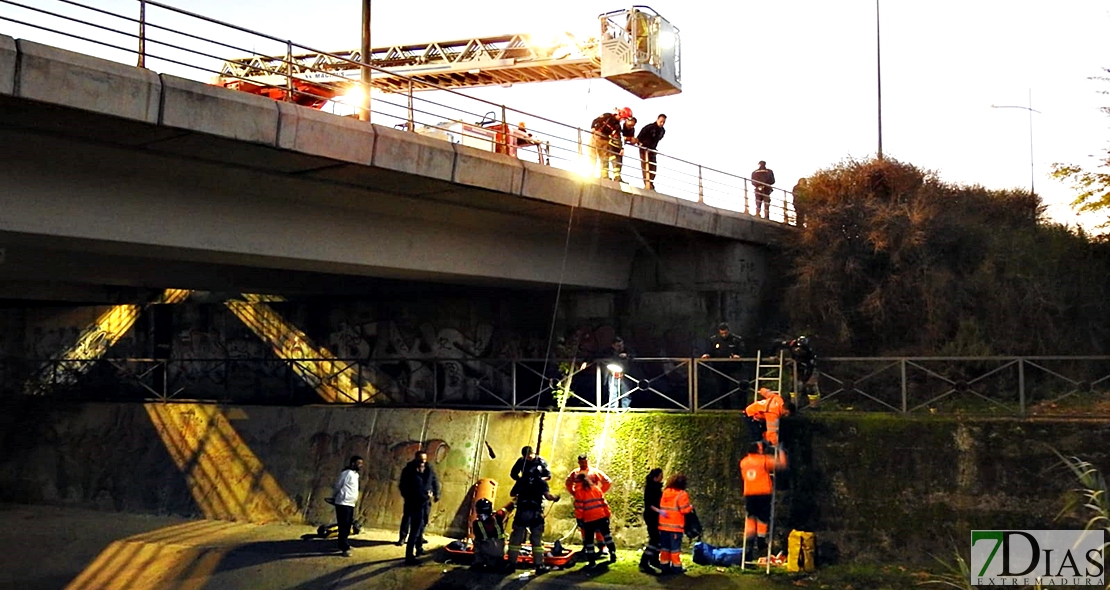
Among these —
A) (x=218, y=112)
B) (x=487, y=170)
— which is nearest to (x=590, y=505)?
(x=487, y=170)

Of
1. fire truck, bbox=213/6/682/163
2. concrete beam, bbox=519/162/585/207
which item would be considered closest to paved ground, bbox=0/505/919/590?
concrete beam, bbox=519/162/585/207

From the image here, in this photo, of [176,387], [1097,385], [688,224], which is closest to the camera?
[1097,385]

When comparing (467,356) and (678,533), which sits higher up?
(467,356)

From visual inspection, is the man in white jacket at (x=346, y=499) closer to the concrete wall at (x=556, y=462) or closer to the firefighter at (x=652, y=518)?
the concrete wall at (x=556, y=462)

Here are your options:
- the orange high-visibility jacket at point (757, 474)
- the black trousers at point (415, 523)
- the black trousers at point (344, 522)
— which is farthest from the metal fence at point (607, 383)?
the black trousers at point (344, 522)

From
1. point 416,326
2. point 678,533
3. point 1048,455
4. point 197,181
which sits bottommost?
point 678,533

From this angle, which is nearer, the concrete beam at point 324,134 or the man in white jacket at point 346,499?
the concrete beam at point 324,134

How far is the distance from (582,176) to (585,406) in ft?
12.4

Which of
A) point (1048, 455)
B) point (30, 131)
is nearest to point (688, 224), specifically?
point (1048, 455)

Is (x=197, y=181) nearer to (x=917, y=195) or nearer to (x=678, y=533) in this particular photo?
(x=678, y=533)

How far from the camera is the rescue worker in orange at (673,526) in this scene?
1295 cm

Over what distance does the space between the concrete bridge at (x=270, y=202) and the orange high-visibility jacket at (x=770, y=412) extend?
4739 mm

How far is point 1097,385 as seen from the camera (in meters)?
15.9

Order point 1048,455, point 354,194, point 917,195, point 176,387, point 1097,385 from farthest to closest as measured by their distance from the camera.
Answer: point 176,387 → point 917,195 → point 1097,385 → point 354,194 → point 1048,455
